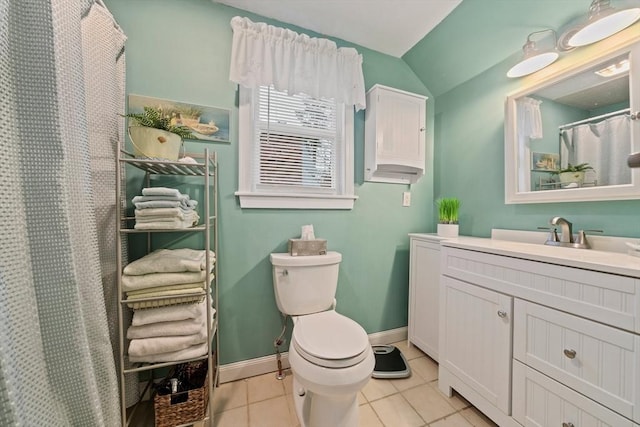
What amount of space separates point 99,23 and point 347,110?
1363mm

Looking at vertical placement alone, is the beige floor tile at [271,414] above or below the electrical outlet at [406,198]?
below

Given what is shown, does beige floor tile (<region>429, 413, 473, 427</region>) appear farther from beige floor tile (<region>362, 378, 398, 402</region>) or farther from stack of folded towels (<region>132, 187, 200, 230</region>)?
stack of folded towels (<region>132, 187, 200, 230</region>)

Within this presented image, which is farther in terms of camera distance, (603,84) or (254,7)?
(254,7)

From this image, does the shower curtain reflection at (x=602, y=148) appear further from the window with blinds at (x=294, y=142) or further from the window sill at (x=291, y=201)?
the window with blinds at (x=294, y=142)

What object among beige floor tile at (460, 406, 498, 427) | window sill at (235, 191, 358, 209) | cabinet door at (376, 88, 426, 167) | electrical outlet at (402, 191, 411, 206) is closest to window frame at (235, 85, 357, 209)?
window sill at (235, 191, 358, 209)

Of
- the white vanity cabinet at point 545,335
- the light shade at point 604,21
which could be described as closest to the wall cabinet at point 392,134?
the white vanity cabinet at point 545,335

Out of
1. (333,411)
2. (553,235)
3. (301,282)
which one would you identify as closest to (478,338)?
(553,235)

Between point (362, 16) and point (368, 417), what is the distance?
2.33 metres

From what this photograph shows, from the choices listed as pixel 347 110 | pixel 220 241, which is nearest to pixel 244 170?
pixel 220 241

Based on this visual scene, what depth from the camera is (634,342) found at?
2.16ft

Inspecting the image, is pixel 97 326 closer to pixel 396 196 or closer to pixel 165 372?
pixel 165 372

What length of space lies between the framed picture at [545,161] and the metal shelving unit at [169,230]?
5.95 ft

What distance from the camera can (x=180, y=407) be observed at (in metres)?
0.99

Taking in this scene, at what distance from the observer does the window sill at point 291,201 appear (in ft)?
4.61
